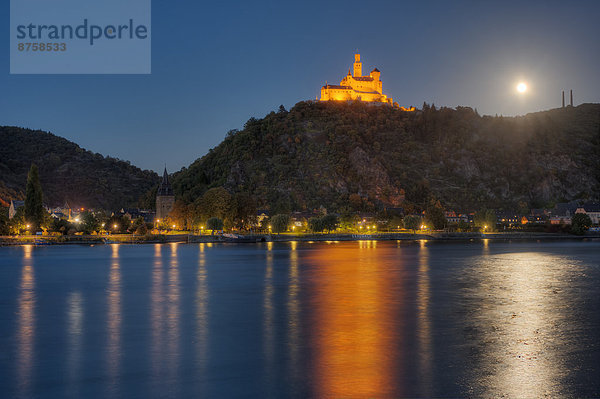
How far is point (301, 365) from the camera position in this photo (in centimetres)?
1631

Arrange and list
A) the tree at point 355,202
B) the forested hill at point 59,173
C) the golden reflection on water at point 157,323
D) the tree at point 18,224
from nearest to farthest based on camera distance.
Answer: the golden reflection on water at point 157,323 < the tree at point 18,224 < the tree at point 355,202 < the forested hill at point 59,173

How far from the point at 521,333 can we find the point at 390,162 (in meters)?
150

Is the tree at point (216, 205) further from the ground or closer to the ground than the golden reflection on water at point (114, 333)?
further from the ground

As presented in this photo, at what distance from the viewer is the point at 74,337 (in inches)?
825

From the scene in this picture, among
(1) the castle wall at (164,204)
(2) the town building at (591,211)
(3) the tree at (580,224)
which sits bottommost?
(3) the tree at (580,224)

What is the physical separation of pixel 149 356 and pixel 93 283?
24.6 meters

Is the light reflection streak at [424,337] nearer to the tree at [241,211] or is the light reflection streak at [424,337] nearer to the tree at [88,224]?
the tree at [241,211]

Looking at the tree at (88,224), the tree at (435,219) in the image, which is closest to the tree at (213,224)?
the tree at (88,224)

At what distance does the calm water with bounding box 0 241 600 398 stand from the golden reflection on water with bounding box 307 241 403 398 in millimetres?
72

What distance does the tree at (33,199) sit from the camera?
91000 mm

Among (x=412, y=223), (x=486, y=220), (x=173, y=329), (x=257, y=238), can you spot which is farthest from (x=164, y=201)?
(x=173, y=329)

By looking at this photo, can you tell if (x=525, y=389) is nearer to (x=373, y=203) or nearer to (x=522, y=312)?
(x=522, y=312)

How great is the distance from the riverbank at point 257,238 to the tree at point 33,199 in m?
3.44

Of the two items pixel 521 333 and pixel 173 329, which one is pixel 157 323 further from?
pixel 521 333
